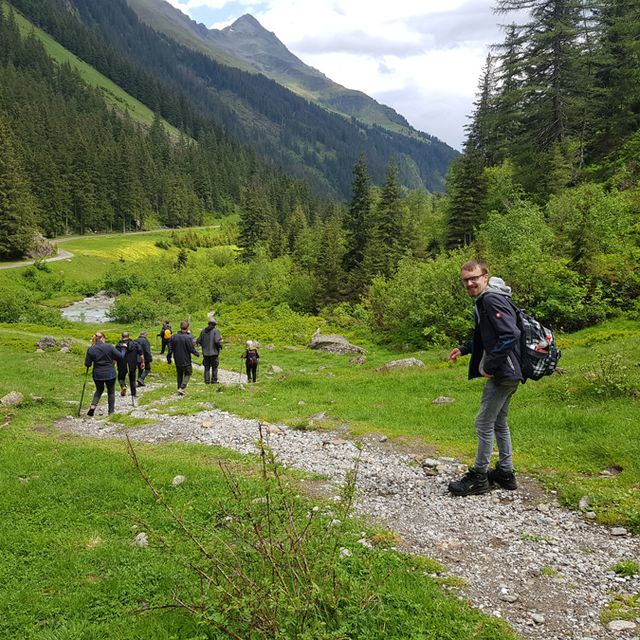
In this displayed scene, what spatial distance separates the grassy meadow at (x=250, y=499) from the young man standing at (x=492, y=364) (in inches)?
46.7

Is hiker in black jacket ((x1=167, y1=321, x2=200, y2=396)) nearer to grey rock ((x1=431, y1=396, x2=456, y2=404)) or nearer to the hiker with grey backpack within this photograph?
grey rock ((x1=431, y1=396, x2=456, y2=404))

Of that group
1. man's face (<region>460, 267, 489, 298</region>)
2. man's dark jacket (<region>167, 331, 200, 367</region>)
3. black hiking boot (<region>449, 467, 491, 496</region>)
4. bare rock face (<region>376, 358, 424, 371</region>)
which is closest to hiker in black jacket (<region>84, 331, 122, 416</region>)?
man's dark jacket (<region>167, 331, 200, 367</region>)

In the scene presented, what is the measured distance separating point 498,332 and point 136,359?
16199 millimetres

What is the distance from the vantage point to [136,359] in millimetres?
18688

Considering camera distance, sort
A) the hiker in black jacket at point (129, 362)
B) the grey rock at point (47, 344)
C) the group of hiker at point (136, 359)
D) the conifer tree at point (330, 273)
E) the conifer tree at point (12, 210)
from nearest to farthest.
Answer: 1. the group of hiker at point (136, 359)
2. the hiker in black jacket at point (129, 362)
3. the grey rock at point (47, 344)
4. the conifer tree at point (330, 273)
5. the conifer tree at point (12, 210)

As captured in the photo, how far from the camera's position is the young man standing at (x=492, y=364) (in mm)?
6277

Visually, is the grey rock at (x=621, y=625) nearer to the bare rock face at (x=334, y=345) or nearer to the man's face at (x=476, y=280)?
the man's face at (x=476, y=280)

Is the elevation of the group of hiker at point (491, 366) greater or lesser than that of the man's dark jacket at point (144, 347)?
greater

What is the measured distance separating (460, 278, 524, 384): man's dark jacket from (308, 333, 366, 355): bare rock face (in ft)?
71.8

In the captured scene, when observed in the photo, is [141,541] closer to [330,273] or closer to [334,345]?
[334,345]

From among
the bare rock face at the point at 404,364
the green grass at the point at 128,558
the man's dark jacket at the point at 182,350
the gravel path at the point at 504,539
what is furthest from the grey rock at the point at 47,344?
the gravel path at the point at 504,539

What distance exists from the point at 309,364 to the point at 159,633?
2154cm

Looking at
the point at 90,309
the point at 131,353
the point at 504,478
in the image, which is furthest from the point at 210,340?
the point at 90,309

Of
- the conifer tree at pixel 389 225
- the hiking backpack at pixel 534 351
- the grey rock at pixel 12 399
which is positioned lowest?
the grey rock at pixel 12 399
